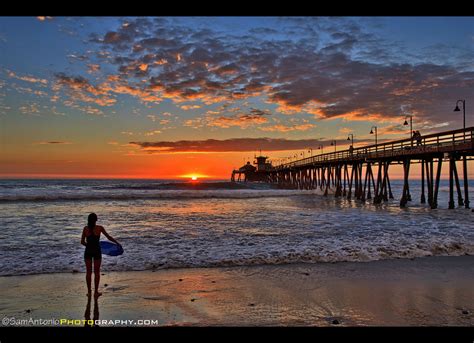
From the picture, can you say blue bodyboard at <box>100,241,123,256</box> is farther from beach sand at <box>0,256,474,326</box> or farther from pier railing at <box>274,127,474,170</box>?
pier railing at <box>274,127,474,170</box>

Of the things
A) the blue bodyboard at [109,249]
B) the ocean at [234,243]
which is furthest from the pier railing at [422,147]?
the blue bodyboard at [109,249]

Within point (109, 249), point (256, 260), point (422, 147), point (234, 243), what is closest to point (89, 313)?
point (109, 249)

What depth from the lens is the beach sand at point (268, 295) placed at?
514cm

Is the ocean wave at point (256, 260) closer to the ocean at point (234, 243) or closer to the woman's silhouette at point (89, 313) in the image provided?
the ocean at point (234, 243)

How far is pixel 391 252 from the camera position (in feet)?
31.8

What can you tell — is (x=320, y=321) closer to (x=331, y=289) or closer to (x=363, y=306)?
(x=363, y=306)

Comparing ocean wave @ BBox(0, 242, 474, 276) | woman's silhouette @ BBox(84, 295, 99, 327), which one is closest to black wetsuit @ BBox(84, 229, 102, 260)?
woman's silhouette @ BBox(84, 295, 99, 327)

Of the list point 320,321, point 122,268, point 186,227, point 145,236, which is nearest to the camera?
point 320,321

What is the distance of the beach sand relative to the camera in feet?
A: 16.9

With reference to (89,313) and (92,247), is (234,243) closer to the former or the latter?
(92,247)

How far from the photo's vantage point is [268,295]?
6.15m
